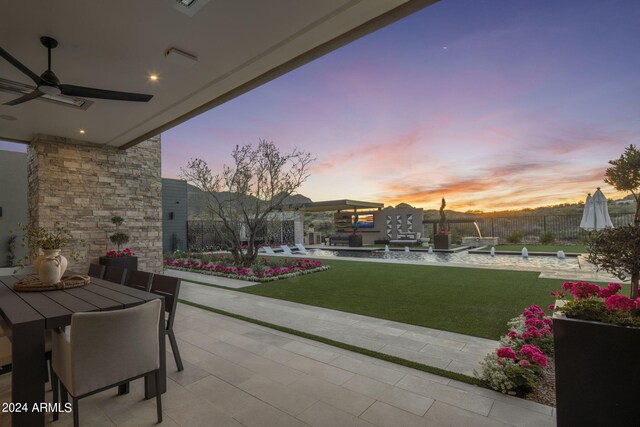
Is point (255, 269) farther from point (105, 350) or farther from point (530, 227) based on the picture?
point (530, 227)

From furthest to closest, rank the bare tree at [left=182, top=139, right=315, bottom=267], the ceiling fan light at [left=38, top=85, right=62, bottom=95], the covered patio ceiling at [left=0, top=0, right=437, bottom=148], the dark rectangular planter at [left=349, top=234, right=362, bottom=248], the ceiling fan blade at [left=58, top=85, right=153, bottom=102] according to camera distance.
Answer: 1. the dark rectangular planter at [left=349, top=234, right=362, bottom=248]
2. the bare tree at [left=182, top=139, right=315, bottom=267]
3. the ceiling fan blade at [left=58, top=85, right=153, bottom=102]
4. the ceiling fan light at [left=38, top=85, right=62, bottom=95]
5. the covered patio ceiling at [left=0, top=0, right=437, bottom=148]

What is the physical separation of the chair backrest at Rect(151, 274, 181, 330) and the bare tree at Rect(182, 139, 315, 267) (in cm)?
587

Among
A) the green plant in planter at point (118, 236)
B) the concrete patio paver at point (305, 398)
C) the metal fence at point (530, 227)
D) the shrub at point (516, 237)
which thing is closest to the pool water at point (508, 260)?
the shrub at point (516, 237)

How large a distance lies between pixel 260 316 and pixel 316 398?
223cm

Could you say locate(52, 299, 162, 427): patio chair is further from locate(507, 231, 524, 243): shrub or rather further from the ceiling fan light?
locate(507, 231, 524, 243): shrub

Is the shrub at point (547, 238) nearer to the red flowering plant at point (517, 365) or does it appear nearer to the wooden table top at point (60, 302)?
the red flowering plant at point (517, 365)

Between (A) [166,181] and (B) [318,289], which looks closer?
(B) [318,289]

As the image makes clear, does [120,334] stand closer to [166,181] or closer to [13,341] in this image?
[13,341]

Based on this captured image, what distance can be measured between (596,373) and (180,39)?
3.99 metres

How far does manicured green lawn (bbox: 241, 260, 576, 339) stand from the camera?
3.96 metres

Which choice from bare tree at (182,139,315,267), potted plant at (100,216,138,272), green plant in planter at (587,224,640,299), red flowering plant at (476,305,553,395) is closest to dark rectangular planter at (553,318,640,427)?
red flowering plant at (476,305,553,395)

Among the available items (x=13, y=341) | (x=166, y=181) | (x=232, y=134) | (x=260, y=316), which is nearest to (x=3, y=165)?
(x=166, y=181)

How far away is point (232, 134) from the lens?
10.2 meters

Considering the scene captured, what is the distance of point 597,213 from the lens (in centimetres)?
697
